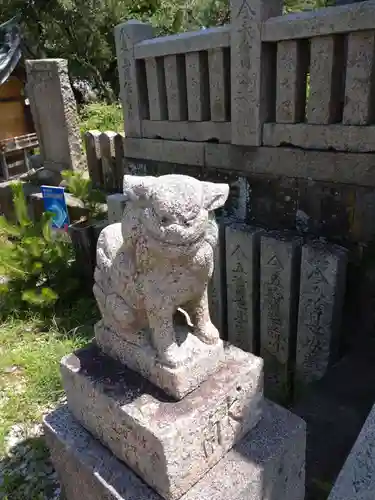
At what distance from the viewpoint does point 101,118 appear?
37.6 feet

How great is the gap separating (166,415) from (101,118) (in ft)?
35.1

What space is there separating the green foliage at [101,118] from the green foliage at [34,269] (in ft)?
21.9

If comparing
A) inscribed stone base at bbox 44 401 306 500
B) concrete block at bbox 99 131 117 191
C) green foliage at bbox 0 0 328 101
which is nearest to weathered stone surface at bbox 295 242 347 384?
inscribed stone base at bbox 44 401 306 500

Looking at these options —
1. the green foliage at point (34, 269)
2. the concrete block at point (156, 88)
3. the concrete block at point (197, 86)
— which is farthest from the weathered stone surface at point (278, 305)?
the green foliage at point (34, 269)

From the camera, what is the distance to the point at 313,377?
3.32 m

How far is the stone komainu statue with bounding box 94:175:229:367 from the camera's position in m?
1.60

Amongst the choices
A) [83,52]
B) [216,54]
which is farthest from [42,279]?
[83,52]

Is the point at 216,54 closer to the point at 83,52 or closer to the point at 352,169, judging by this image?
the point at 352,169

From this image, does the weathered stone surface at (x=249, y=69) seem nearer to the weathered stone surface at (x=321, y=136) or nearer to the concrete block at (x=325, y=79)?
the weathered stone surface at (x=321, y=136)

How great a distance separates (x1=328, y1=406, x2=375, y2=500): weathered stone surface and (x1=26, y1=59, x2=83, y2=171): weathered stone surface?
6254 millimetres

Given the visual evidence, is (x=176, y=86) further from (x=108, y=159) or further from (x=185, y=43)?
(x=108, y=159)

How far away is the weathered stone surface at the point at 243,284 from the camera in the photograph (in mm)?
3412

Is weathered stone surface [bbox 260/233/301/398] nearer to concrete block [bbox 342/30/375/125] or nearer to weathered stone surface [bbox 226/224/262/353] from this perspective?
weathered stone surface [bbox 226/224/262/353]

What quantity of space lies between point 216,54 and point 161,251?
2416mm
